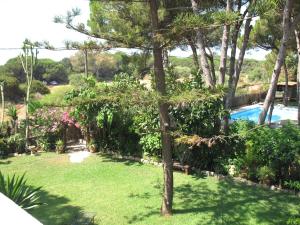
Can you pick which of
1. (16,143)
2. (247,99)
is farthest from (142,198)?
(247,99)

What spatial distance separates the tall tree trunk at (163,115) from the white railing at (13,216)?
3798mm

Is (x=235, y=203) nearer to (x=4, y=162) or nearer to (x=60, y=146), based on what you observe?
(x=60, y=146)

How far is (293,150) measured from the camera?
7418 millimetres

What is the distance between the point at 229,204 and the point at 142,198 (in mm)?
1864

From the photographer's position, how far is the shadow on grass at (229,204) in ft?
20.9

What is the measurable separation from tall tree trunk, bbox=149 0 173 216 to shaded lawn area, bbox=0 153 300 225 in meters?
0.39

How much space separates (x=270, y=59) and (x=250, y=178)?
72.9 ft

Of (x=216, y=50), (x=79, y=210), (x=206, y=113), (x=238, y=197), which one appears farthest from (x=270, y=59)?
(x=79, y=210)

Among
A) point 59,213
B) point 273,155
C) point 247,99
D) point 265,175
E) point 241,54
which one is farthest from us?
point 247,99

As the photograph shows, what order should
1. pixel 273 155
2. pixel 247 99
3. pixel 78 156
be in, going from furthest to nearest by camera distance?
1. pixel 247 99
2. pixel 78 156
3. pixel 273 155

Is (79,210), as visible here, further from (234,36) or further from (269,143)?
(234,36)

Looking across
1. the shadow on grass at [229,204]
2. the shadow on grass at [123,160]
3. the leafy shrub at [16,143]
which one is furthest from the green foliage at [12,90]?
the shadow on grass at [229,204]

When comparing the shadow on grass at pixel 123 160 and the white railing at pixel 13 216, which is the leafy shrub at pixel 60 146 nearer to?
the shadow on grass at pixel 123 160

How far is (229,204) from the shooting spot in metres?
7.07
